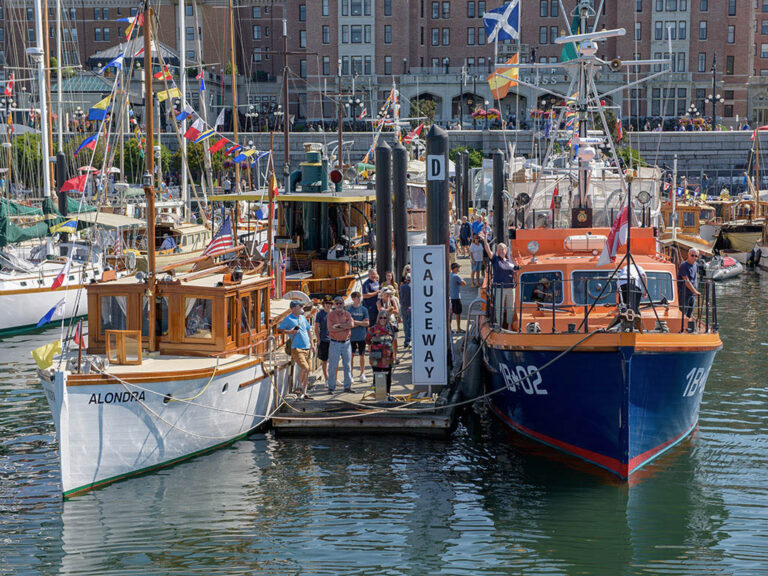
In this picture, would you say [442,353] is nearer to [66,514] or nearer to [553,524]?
[553,524]

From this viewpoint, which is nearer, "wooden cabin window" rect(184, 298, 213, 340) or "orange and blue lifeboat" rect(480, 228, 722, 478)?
"orange and blue lifeboat" rect(480, 228, 722, 478)

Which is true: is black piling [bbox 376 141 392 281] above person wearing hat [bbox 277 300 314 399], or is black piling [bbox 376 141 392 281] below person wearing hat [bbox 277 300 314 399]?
above

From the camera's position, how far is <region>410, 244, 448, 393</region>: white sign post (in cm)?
1783

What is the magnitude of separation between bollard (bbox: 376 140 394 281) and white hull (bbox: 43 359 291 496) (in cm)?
707

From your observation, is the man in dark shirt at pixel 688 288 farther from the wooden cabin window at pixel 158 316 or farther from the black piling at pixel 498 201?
the black piling at pixel 498 201

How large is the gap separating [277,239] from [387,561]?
47.7 ft

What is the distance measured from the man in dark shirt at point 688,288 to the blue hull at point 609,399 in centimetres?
77

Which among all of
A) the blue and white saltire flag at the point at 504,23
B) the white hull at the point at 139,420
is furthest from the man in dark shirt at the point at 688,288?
the white hull at the point at 139,420

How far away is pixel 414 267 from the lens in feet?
58.4

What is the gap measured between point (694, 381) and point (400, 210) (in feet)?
32.4

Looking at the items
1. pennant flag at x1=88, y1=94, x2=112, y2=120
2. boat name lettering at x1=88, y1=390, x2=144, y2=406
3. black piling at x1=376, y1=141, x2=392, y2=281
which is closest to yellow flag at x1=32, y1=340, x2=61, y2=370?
boat name lettering at x1=88, y1=390, x2=144, y2=406

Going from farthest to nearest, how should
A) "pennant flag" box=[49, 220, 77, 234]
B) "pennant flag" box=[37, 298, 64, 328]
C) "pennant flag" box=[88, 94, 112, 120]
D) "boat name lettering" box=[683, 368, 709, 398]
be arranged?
"pennant flag" box=[49, 220, 77, 234], "pennant flag" box=[88, 94, 112, 120], "pennant flag" box=[37, 298, 64, 328], "boat name lettering" box=[683, 368, 709, 398]

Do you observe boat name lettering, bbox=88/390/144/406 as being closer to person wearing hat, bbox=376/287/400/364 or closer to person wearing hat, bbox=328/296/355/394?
person wearing hat, bbox=328/296/355/394

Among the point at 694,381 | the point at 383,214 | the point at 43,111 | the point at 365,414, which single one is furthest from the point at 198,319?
the point at 43,111
